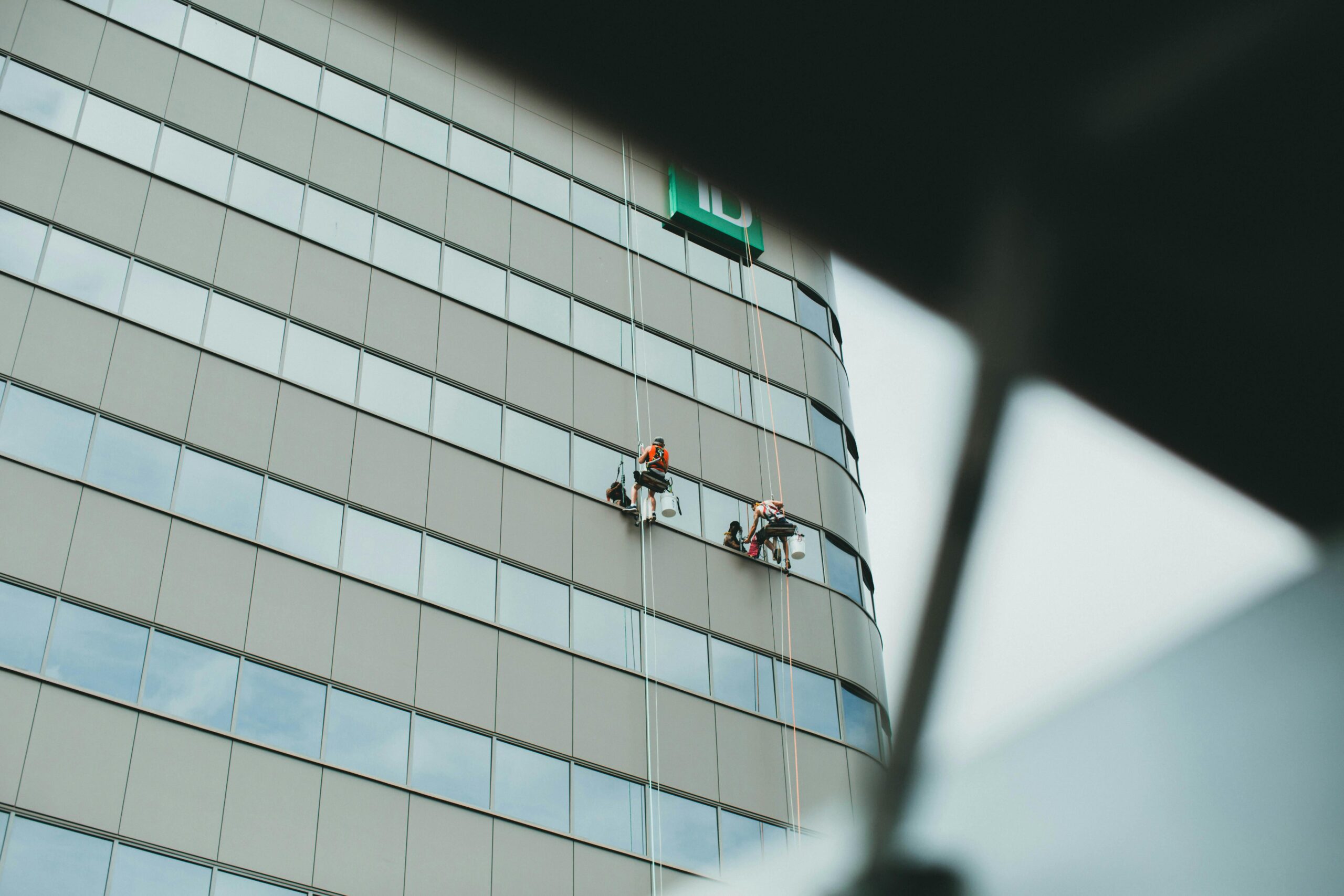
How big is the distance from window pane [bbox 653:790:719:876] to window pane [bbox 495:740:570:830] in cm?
194

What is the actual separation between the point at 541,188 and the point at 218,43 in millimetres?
7712

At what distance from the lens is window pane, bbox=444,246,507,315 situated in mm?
27797

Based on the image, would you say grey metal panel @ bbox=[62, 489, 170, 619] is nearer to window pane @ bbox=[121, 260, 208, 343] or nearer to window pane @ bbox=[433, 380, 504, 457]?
window pane @ bbox=[121, 260, 208, 343]

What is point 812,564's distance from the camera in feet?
97.4

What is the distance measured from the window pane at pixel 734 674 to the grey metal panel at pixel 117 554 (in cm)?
1117

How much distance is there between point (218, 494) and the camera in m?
22.5

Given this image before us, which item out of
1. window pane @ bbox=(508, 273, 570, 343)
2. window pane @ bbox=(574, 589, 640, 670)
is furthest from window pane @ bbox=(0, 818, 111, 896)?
window pane @ bbox=(508, 273, 570, 343)

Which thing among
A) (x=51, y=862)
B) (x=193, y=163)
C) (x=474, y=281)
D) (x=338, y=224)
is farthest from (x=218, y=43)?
(x=51, y=862)

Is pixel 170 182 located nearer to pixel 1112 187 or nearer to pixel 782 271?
pixel 782 271

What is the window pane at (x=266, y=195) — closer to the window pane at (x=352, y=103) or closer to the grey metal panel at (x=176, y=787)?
the window pane at (x=352, y=103)

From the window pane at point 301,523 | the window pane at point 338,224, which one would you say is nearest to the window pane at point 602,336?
the window pane at point 338,224

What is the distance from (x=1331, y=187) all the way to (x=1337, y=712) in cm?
47

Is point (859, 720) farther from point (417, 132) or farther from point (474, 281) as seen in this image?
point (417, 132)

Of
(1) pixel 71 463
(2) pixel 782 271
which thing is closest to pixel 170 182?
(1) pixel 71 463
